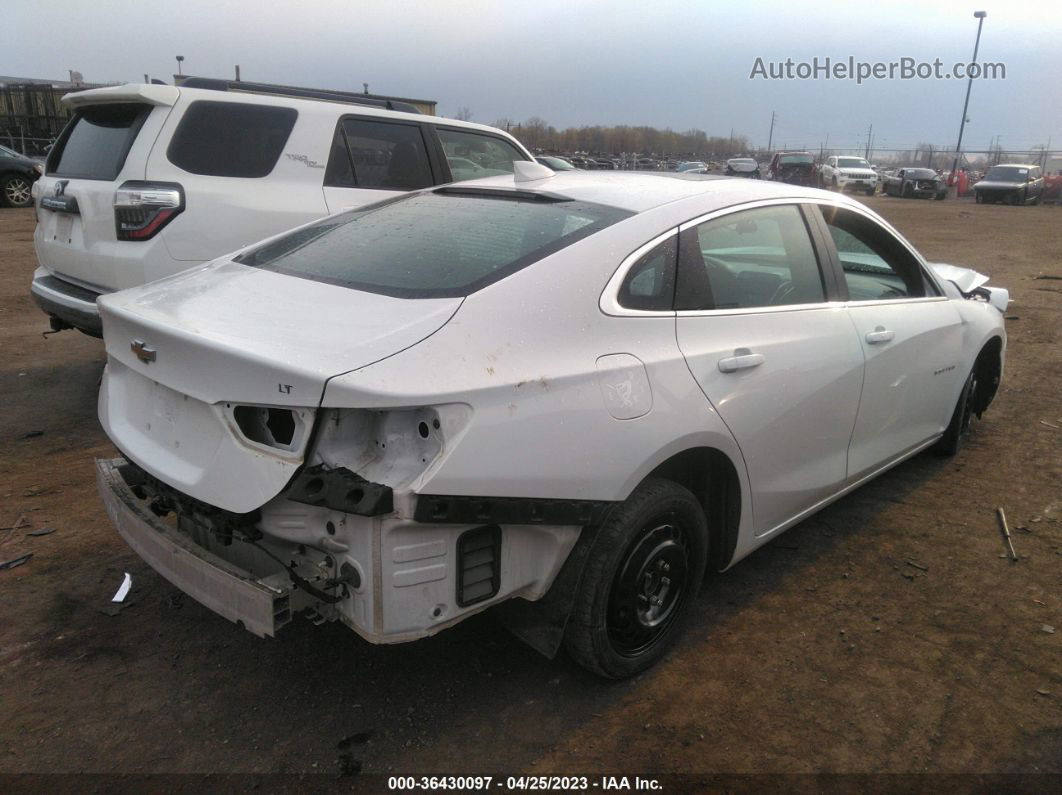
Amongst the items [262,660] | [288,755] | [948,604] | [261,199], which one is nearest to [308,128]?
[261,199]

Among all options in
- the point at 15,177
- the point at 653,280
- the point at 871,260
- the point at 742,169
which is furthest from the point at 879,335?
the point at 742,169

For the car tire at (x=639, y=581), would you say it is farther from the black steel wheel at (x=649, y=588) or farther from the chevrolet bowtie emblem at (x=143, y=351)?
the chevrolet bowtie emblem at (x=143, y=351)

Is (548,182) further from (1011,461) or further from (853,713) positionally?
(1011,461)

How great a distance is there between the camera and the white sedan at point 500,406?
208 centimetres

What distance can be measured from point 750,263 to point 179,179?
11.4 feet

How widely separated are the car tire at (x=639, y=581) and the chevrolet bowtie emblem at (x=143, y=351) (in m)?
1.47

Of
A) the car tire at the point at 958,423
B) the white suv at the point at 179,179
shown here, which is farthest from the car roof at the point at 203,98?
the car tire at the point at 958,423

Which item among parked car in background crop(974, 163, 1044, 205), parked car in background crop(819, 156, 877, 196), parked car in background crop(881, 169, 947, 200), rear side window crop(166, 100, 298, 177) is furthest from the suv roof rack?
parked car in background crop(881, 169, 947, 200)

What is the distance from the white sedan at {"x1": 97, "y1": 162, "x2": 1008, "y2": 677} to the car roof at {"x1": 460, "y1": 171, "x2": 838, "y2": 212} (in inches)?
0.9

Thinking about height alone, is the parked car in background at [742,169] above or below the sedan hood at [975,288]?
above

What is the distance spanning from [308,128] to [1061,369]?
639 cm

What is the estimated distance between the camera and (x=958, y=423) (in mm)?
4641

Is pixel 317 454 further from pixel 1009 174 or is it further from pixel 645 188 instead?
pixel 1009 174

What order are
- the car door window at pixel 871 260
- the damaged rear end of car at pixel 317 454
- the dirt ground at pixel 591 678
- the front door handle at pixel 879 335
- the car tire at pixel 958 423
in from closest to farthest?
the damaged rear end of car at pixel 317 454 → the dirt ground at pixel 591 678 → the front door handle at pixel 879 335 → the car door window at pixel 871 260 → the car tire at pixel 958 423
